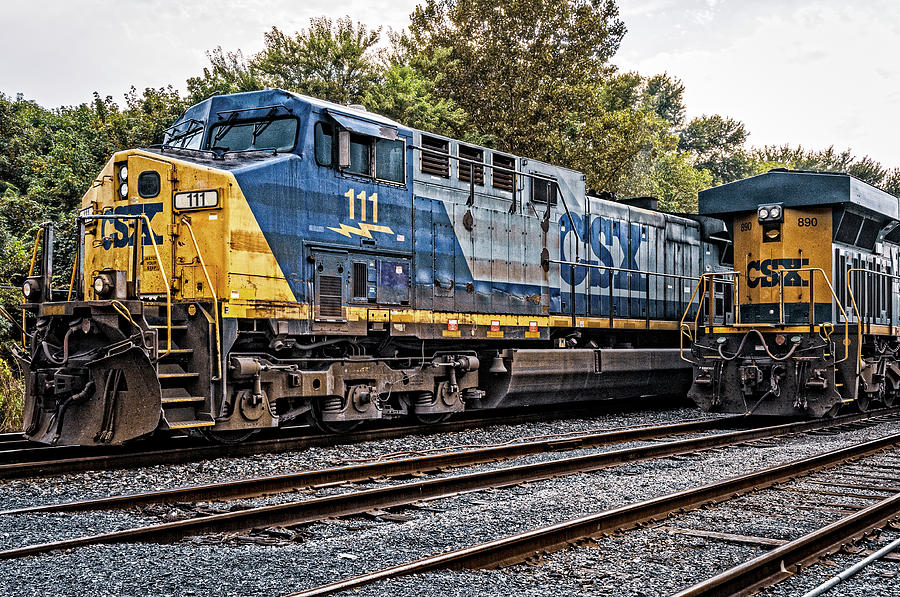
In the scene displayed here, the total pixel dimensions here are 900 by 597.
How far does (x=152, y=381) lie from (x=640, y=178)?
35414 millimetres

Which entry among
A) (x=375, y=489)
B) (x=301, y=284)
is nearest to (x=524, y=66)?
(x=301, y=284)

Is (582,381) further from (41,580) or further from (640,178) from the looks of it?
(640,178)

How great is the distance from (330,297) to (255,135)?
1.87m

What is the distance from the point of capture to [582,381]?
1230cm

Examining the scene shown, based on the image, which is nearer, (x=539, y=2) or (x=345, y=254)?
(x=345, y=254)

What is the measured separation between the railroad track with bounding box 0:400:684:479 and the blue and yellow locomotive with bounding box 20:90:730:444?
0.74 ft

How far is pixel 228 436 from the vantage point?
27.5 feet

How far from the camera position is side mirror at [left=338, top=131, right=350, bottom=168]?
877 centimetres

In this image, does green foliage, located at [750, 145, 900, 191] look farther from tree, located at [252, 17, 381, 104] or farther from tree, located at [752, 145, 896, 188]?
tree, located at [252, 17, 381, 104]

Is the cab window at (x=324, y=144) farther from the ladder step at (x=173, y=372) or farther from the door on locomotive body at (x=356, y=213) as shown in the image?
the ladder step at (x=173, y=372)

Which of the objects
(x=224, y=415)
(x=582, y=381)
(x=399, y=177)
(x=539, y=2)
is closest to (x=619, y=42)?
(x=539, y=2)

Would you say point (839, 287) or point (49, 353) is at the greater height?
point (839, 287)

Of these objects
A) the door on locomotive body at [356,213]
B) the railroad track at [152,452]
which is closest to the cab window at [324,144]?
the door on locomotive body at [356,213]

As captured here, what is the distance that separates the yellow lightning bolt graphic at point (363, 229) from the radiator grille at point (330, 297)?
497 mm
